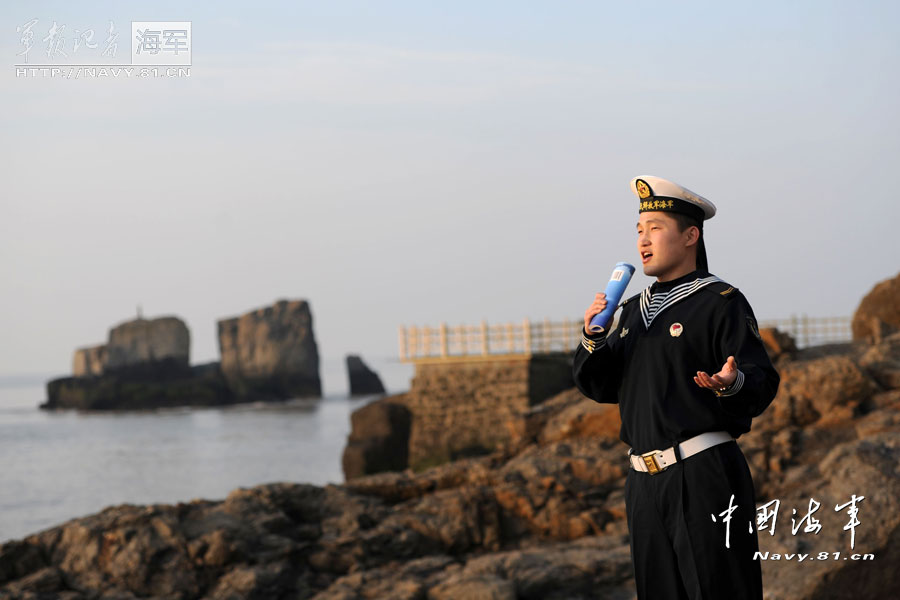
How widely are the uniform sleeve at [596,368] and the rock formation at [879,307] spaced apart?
13.5 meters

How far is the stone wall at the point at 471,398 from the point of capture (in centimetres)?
2586

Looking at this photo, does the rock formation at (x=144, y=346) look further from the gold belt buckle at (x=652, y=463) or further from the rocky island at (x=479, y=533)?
the gold belt buckle at (x=652, y=463)

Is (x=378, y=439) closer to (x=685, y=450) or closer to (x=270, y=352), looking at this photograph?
(x=685, y=450)

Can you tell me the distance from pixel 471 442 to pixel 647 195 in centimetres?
2314

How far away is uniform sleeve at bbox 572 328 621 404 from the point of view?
11.7 ft

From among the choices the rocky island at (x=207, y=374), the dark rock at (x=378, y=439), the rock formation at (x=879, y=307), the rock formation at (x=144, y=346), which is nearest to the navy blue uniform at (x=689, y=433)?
the rock formation at (x=879, y=307)

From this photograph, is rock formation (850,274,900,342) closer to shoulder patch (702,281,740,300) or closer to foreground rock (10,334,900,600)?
foreground rock (10,334,900,600)

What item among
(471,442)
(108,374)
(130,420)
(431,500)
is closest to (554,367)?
(471,442)

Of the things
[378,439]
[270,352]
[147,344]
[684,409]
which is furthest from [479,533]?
[147,344]

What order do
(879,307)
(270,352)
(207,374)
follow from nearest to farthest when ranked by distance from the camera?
1. (879,307)
2. (270,352)
3. (207,374)

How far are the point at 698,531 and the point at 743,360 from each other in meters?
0.56

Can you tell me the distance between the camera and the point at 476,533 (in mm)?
7234

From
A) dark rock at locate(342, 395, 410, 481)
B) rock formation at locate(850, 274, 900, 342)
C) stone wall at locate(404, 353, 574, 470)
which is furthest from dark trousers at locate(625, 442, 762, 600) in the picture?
stone wall at locate(404, 353, 574, 470)

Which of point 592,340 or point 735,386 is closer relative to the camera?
point 735,386
